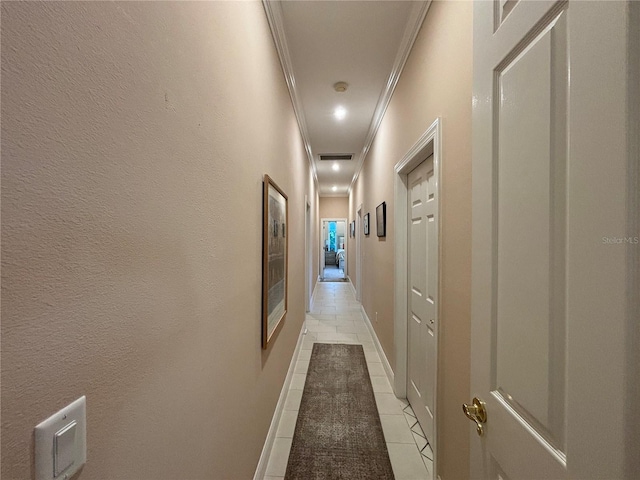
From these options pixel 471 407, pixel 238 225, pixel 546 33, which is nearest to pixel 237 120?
pixel 238 225

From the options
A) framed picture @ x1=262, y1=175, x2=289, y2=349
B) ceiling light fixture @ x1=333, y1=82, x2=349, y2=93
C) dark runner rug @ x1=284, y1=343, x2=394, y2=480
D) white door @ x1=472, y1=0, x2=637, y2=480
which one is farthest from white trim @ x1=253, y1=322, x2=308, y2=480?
ceiling light fixture @ x1=333, y1=82, x2=349, y2=93

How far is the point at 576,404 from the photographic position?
49 cm

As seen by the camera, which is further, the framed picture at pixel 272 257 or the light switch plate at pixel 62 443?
the framed picture at pixel 272 257

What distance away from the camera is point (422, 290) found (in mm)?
1938

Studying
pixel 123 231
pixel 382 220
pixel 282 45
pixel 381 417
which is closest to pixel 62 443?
pixel 123 231

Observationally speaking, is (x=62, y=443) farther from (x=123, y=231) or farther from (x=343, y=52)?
(x=343, y=52)

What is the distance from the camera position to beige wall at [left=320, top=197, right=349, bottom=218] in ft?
29.6

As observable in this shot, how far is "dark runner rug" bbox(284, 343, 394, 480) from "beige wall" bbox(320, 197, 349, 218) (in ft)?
21.7

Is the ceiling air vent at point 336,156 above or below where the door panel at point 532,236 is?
above

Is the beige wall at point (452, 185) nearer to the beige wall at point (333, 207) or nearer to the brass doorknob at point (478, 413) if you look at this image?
the brass doorknob at point (478, 413)

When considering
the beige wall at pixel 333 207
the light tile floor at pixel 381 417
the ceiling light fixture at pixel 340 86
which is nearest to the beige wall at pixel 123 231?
the light tile floor at pixel 381 417

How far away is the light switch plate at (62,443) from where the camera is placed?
36 cm

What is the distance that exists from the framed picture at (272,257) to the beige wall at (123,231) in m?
0.44

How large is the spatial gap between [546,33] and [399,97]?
188 cm
